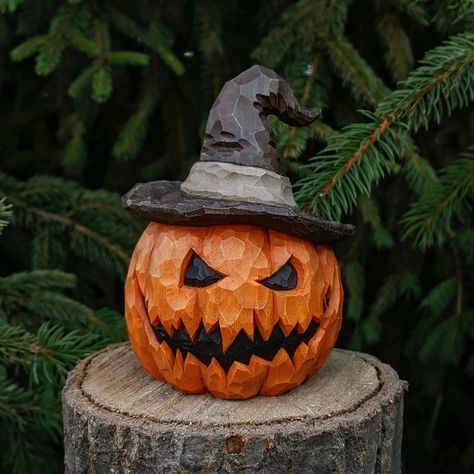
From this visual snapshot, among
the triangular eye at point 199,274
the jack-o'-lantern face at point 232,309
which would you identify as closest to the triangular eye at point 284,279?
the jack-o'-lantern face at point 232,309

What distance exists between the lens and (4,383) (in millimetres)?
2299

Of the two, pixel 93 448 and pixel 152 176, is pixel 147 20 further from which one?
pixel 93 448

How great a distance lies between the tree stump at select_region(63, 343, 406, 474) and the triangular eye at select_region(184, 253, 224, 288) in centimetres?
30

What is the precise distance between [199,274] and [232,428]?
1.19ft

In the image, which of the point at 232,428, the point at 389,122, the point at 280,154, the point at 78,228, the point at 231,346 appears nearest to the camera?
the point at 232,428

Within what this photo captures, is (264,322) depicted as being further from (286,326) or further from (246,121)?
(246,121)

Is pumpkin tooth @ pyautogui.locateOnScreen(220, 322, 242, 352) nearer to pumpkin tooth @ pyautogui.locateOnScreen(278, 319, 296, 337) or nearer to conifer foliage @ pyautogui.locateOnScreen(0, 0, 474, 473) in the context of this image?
pumpkin tooth @ pyautogui.locateOnScreen(278, 319, 296, 337)

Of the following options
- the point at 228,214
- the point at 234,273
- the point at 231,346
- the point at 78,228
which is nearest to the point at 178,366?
the point at 231,346

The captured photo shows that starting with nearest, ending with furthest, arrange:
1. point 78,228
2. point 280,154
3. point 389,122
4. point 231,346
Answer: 1. point 231,346
2. point 389,122
3. point 280,154
4. point 78,228

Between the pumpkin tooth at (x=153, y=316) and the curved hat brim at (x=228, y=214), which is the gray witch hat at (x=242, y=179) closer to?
the curved hat brim at (x=228, y=214)

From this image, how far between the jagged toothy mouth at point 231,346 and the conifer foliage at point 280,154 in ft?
1.44

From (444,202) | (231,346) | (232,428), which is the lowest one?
(232,428)

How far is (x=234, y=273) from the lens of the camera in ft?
5.85

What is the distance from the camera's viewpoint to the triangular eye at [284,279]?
1817 mm
